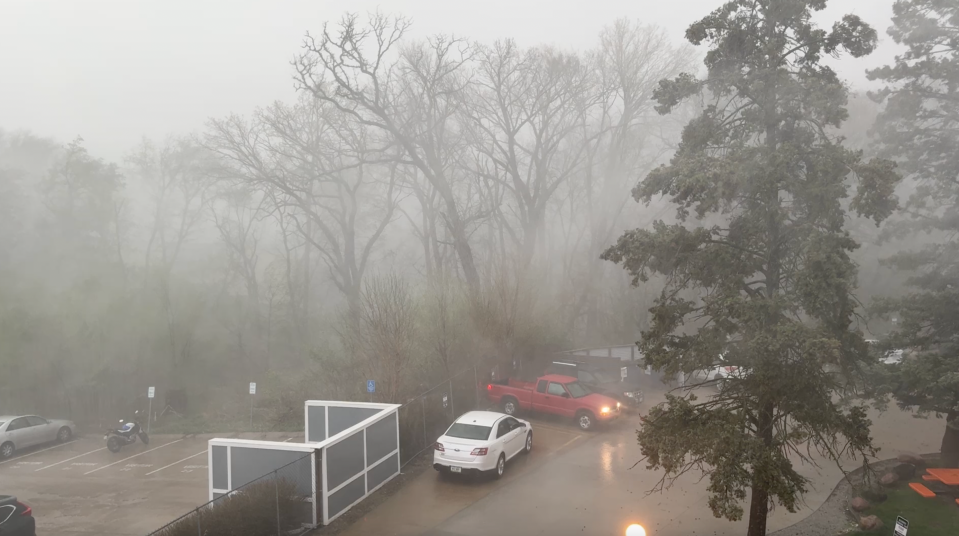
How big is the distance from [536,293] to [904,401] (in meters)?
14.5

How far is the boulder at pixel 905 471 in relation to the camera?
1456cm

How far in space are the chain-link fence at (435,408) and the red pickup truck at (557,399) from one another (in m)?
0.67

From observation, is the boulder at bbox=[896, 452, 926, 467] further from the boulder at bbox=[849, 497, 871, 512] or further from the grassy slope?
the boulder at bbox=[849, 497, 871, 512]

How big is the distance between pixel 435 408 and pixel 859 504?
11.0 m

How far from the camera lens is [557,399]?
824 inches

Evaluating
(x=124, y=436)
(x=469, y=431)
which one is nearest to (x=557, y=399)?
(x=469, y=431)

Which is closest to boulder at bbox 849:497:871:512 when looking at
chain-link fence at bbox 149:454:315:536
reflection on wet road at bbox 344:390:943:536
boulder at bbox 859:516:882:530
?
reflection on wet road at bbox 344:390:943:536

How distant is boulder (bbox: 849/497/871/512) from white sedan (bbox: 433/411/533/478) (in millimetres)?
7443

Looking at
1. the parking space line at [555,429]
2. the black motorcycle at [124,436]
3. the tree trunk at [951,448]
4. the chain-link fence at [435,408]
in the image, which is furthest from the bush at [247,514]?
the tree trunk at [951,448]

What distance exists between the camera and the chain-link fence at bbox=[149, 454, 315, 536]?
420 inches

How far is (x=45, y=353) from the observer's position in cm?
3127

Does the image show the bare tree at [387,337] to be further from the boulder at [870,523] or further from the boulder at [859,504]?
the boulder at [870,523]

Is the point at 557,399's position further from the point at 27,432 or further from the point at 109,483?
the point at 27,432

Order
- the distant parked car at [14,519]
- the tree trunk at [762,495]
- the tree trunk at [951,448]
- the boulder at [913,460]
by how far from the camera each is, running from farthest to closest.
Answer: the tree trunk at [951,448] → the boulder at [913,460] → the distant parked car at [14,519] → the tree trunk at [762,495]
